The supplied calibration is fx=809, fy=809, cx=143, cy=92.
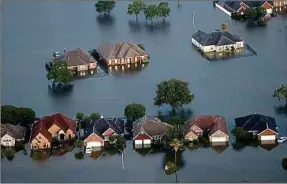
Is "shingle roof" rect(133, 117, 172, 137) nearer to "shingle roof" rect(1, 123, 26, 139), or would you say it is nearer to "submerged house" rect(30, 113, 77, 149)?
"submerged house" rect(30, 113, 77, 149)

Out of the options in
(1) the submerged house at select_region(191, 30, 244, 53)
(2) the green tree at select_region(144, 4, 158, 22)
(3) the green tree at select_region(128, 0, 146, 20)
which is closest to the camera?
(1) the submerged house at select_region(191, 30, 244, 53)

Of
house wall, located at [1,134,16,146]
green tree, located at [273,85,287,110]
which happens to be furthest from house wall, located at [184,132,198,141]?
house wall, located at [1,134,16,146]

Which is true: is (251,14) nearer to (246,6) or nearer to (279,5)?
(246,6)

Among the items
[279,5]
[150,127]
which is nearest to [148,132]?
[150,127]

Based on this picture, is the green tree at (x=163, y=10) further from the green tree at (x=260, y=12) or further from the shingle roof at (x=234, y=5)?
the green tree at (x=260, y=12)

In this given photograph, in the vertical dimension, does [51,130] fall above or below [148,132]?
above

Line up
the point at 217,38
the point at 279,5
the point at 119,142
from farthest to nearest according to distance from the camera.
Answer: the point at 279,5, the point at 217,38, the point at 119,142

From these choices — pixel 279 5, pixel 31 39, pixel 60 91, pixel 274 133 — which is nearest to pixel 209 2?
pixel 279 5
